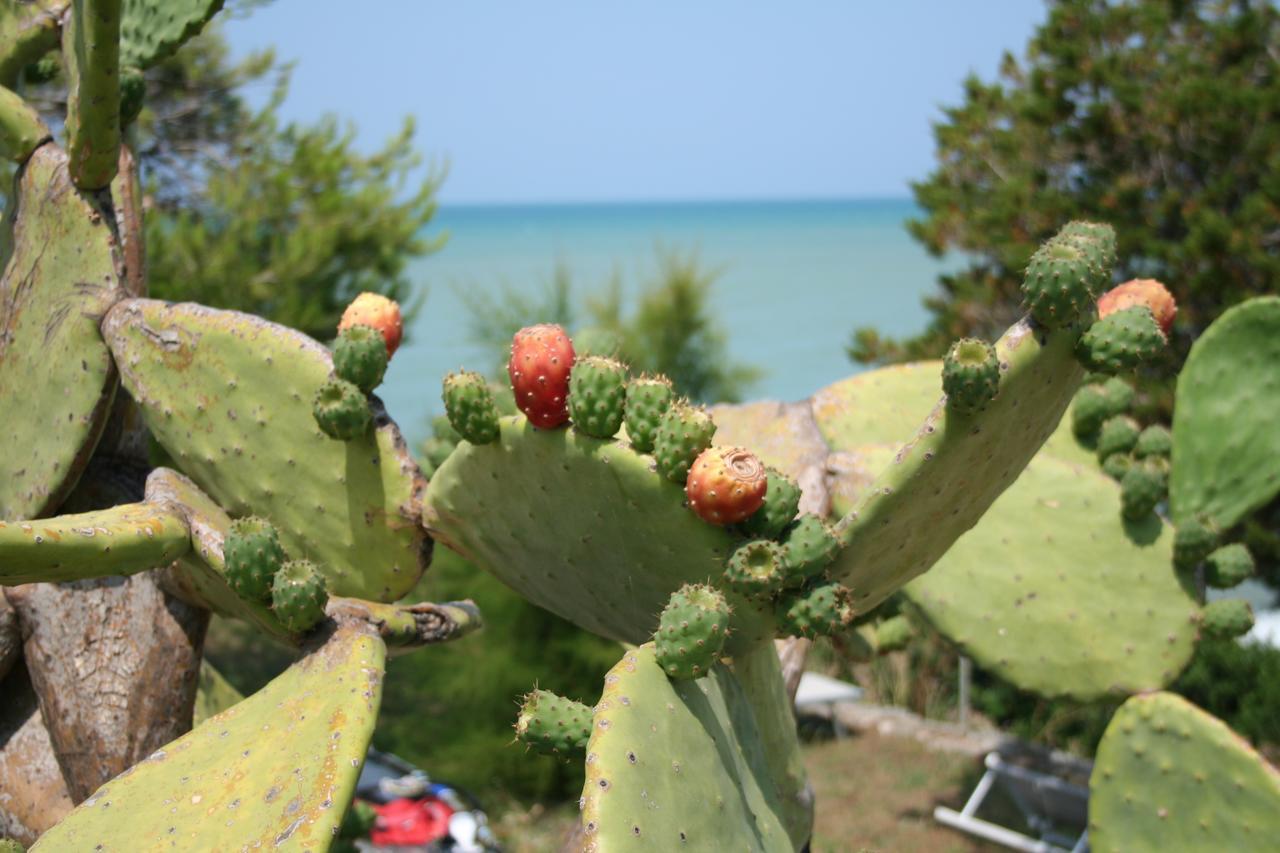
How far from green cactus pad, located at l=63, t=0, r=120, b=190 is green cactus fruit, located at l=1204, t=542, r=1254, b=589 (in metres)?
2.54

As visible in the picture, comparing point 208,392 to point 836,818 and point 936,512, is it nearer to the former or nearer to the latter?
point 936,512

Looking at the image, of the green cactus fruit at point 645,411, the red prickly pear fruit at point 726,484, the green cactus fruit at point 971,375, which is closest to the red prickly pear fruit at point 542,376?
the green cactus fruit at point 645,411

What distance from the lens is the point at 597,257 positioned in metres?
67.5

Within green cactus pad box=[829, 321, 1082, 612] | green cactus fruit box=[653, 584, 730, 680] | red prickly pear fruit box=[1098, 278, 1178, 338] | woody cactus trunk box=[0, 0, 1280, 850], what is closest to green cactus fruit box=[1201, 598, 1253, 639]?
woody cactus trunk box=[0, 0, 1280, 850]

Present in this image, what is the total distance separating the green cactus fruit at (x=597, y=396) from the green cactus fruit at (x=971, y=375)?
47 cm

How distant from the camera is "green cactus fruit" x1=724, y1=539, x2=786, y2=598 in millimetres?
1752

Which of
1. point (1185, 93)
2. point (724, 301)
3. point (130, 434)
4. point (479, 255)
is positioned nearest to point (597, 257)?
point (479, 255)

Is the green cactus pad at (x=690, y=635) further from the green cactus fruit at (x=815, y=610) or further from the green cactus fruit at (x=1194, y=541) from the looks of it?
the green cactus fruit at (x=1194, y=541)

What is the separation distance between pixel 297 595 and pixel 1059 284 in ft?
3.98

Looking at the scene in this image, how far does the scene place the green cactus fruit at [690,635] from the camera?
1.65 meters

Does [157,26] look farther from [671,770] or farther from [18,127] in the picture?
[671,770]

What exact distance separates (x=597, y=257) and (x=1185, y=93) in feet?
201

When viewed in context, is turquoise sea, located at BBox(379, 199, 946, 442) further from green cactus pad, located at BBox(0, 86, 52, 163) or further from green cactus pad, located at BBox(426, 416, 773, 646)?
green cactus pad, located at BBox(0, 86, 52, 163)

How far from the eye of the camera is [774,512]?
1795mm
